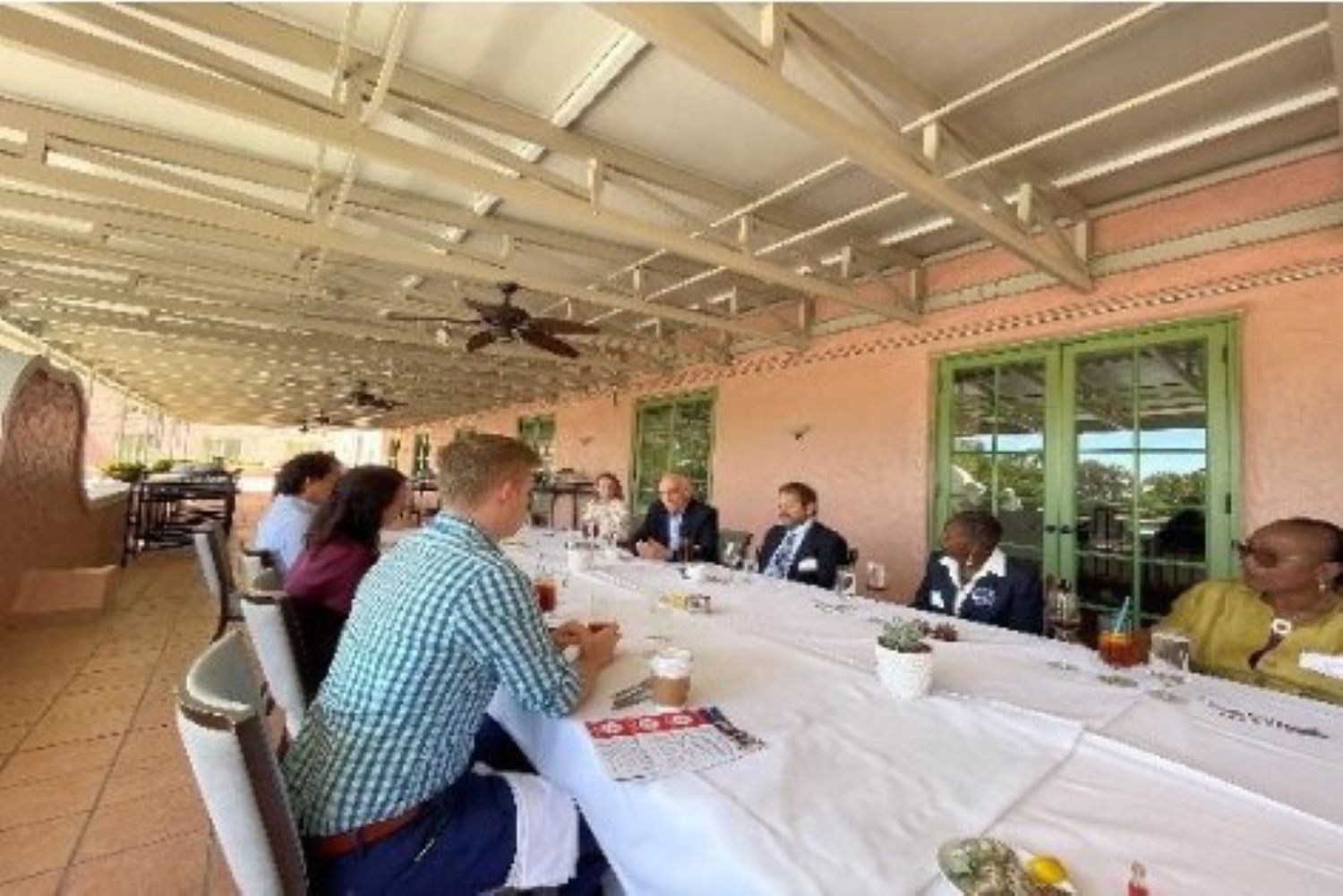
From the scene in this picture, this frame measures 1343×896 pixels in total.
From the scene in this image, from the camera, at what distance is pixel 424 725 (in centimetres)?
125

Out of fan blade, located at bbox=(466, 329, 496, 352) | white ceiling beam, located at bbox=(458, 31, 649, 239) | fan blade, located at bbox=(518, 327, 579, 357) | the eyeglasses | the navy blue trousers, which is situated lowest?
the navy blue trousers

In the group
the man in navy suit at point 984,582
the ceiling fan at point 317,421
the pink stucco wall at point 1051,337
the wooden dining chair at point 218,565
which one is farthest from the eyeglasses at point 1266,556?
the ceiling fan at point 317,421

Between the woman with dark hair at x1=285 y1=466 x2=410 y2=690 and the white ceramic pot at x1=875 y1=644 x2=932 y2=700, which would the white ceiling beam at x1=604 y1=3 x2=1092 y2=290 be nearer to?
the woman with dark hair at x1=285 y1=466 x2=410 y2=690

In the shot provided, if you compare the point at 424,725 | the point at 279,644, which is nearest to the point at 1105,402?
the point at 424,725

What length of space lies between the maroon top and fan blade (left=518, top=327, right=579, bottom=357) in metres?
2.80

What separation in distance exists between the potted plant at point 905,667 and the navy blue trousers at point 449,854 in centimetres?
78

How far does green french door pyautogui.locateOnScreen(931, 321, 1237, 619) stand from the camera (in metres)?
3.97

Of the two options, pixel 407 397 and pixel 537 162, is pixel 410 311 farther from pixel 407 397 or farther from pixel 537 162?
pixel 407 397

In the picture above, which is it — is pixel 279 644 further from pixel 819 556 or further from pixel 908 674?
pixel 819 556

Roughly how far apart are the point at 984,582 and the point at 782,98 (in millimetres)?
2204

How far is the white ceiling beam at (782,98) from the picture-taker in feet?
6.76

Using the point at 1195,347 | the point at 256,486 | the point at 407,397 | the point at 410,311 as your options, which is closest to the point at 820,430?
the point at 1195,347

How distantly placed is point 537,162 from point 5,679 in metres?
4.07

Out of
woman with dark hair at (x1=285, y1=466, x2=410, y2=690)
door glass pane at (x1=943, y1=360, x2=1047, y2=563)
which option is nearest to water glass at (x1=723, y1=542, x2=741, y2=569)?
woman with dark hair at (x1=285, y1=466, x2=410, y2=690)
